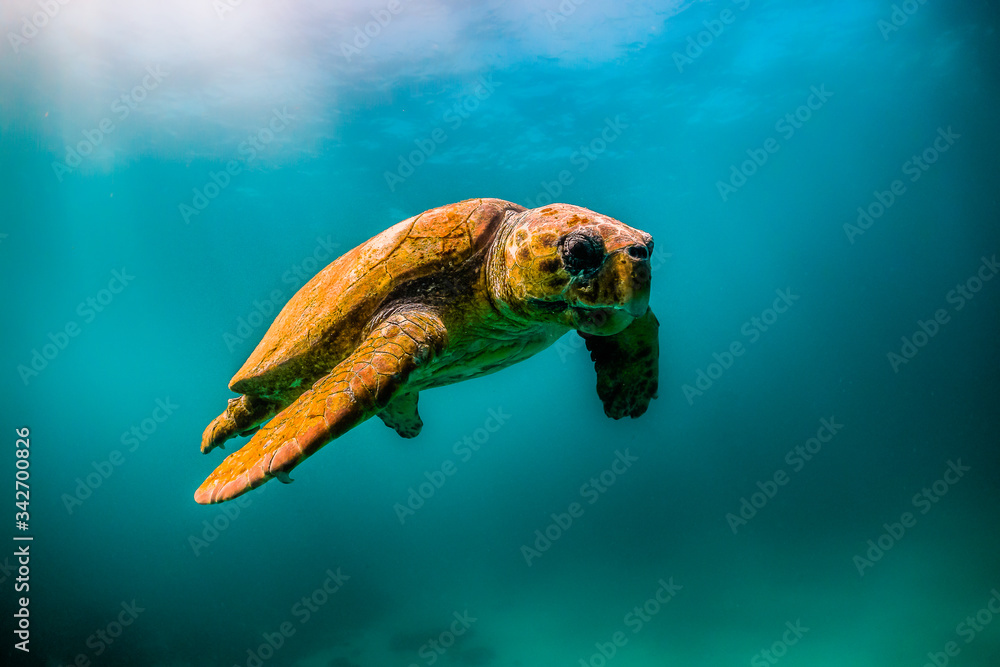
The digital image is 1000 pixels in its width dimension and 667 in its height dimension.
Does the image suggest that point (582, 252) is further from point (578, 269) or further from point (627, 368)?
point (627, 368)

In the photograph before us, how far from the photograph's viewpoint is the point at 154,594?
17.4 metres

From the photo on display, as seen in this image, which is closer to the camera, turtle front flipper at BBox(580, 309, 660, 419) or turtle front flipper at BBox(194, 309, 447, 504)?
turtle front flipper at BBox(194, 309, 447, 504)

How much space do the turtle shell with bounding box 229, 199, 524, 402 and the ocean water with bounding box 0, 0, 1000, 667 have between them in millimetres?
8801

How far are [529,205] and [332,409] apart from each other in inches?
1259

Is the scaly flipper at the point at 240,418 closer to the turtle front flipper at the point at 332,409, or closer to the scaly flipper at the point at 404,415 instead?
the scaly flipper at the point at 404,415

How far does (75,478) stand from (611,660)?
53637 millimetres

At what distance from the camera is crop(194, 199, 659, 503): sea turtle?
2871 mm

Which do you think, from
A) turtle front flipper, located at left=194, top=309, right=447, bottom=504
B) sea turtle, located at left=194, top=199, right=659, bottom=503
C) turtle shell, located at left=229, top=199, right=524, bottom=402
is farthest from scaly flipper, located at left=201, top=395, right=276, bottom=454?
turtle front flipper, located at left=194, top=309, right=447, bottom=504

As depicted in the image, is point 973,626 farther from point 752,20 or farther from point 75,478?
point 75,478

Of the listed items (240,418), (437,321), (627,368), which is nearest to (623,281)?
(437,321)

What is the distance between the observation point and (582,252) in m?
3.08

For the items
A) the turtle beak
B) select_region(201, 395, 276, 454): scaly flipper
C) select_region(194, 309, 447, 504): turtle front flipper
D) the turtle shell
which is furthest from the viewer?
select_region(201, 395, 276, 454): scaly flipper

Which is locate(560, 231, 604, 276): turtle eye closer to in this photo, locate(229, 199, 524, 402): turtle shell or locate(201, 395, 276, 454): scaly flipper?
locate(229, 199, 524, 402): turtle shell

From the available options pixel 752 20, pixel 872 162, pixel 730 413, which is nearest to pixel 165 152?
pixel 752 20
